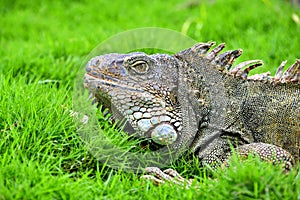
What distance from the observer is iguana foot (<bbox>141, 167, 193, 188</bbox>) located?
4.78 meters

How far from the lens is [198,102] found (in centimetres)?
523

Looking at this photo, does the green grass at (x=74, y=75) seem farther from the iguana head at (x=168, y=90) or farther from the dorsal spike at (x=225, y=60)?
the dorsal spike at (x=225, y=60)

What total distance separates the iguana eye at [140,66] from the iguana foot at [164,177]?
3.31 feet

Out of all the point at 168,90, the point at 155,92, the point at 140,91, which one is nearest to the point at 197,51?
the point at 168,90

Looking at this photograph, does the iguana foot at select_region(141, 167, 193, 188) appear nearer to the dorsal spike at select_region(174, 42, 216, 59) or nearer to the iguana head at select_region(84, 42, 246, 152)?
the iguana head at select_region(84, 42, 246, 152)

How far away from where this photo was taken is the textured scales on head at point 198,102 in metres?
5.14

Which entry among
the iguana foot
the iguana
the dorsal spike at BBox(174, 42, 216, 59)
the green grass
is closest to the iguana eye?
the iguana

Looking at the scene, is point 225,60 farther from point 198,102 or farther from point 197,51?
point 198,102

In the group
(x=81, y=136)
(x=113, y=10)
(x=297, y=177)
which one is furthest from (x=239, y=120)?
(x=113, y=10)

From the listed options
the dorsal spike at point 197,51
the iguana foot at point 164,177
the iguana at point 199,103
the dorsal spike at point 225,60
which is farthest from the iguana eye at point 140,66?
the iguana foot at point 164,177

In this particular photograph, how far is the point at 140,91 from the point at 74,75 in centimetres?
274

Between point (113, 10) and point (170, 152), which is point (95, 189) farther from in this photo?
point (113, 10)

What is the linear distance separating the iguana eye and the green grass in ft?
2.93

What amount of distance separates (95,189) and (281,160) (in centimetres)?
180
